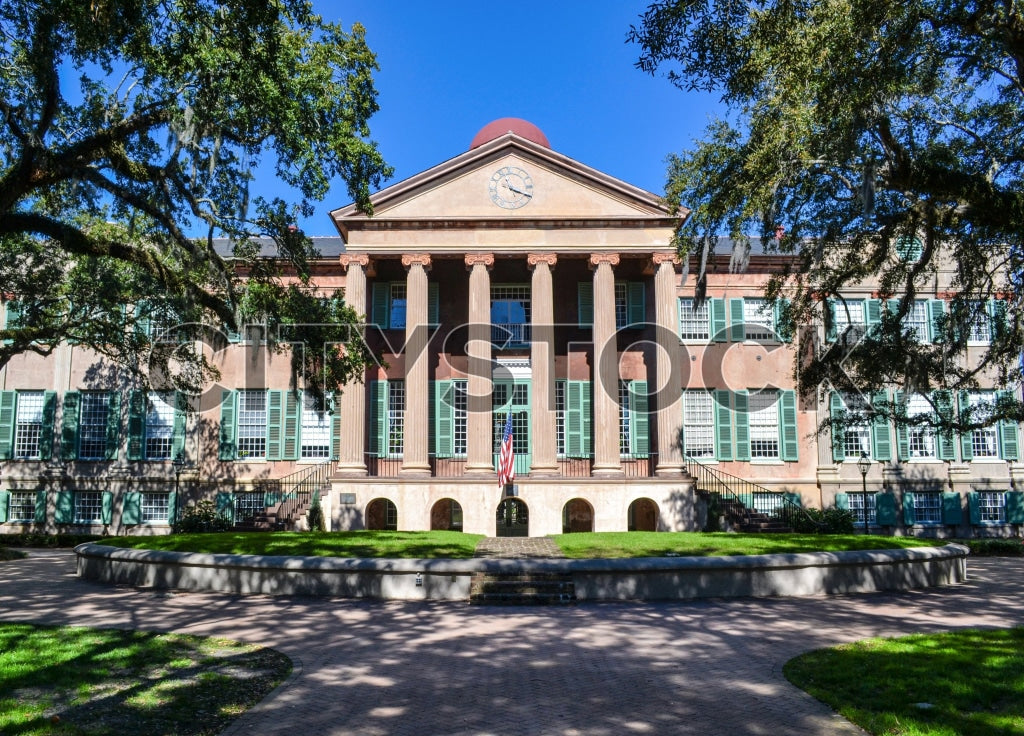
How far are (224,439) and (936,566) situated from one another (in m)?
22.2

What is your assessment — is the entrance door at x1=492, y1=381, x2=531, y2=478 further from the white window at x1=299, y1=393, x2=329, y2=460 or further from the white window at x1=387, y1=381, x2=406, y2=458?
the white window at x1=299, y1=393, x2=329, y2=460

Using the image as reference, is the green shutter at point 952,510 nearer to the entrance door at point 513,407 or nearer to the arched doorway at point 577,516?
the arched doorway at point 577,516

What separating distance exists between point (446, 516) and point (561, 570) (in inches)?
614

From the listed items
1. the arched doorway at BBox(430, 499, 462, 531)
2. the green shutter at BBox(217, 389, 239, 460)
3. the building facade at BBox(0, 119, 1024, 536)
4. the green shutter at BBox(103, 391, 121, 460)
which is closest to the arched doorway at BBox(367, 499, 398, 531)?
the building facade at BBox(0, 119, 1024, 536)

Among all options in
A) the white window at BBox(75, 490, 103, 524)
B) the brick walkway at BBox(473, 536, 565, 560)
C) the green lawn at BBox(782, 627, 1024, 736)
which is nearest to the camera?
the green lawn at BBox(782, 627, 1024, 736)

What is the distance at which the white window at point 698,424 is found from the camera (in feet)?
92.0

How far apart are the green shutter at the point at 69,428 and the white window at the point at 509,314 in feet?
48.6

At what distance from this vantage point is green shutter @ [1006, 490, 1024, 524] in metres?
27.9

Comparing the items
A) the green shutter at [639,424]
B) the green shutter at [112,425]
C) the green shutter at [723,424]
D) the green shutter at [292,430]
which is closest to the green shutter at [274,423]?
the green shutter at [292,430]

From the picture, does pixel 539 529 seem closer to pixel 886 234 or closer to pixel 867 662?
pixel 886 234

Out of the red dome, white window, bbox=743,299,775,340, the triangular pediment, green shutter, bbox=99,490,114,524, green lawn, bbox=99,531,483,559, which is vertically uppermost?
the red dome

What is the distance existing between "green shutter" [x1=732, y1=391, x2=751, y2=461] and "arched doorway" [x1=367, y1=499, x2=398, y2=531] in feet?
39.1

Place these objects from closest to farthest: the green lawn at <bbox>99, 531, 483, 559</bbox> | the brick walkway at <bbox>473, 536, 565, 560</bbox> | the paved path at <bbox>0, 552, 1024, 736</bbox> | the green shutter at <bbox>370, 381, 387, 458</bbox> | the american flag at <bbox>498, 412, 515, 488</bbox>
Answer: the paved path at <bbox>0, 552, 1024, 736</bbox>, the green lawn at <bbox>99, 531, 483, 559</bbox>, the brick walkway at <bbox>473, 536, 565, 560</bbox>, the american flag at <bbox>498, 412, 515, 488</bbox>, the green shutter at <bbox>370, 381, 387, 458</bbox>

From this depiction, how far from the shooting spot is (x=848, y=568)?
13.9m
